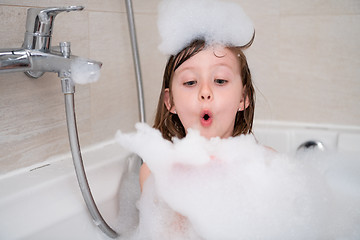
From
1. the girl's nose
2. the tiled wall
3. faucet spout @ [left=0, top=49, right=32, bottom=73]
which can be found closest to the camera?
faucet spout @ [left=0, top=49, right=32, bottom=73]

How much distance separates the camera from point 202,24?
1031 millimetres

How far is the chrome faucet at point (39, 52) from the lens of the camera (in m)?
0.80

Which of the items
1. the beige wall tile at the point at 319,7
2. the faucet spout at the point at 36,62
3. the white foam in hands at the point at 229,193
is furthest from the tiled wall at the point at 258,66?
the white foam in hands at the point at 229,193

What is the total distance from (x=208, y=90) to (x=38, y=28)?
38cm

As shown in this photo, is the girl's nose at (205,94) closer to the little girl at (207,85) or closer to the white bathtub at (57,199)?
the little girl at (207,85)

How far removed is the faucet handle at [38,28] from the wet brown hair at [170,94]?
1.05 feet

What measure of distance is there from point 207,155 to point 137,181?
339mm

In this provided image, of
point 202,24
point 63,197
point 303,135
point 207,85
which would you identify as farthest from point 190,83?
point 303,135

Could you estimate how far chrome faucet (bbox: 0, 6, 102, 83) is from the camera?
31.3 inches

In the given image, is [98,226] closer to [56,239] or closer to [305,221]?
[56,239]

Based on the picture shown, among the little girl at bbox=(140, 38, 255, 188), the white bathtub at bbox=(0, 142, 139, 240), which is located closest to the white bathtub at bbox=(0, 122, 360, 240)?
the white bathtub at bbox=(0, 142, 139, 240)

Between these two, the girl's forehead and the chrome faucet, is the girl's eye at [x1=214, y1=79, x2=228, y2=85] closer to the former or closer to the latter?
Answer: the girl's forehead

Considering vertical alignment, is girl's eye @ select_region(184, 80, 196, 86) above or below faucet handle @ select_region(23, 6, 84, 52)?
below

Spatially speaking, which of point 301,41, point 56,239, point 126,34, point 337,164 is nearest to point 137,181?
point 56,239
